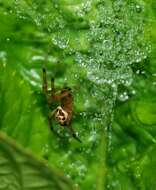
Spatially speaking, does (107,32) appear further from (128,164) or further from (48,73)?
(128,164)

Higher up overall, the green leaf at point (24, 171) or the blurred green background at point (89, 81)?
the blurred green background at point (89, 81)

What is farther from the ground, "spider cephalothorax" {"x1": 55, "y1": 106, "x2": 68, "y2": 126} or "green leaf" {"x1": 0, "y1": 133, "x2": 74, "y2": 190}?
"spider cephalothorax" {"x1": 55, "y1": 106, "x2": 68, "y2": 126}

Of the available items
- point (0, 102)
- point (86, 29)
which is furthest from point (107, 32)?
point (0, 102)

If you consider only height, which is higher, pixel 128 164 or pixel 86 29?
pixel 86 29
